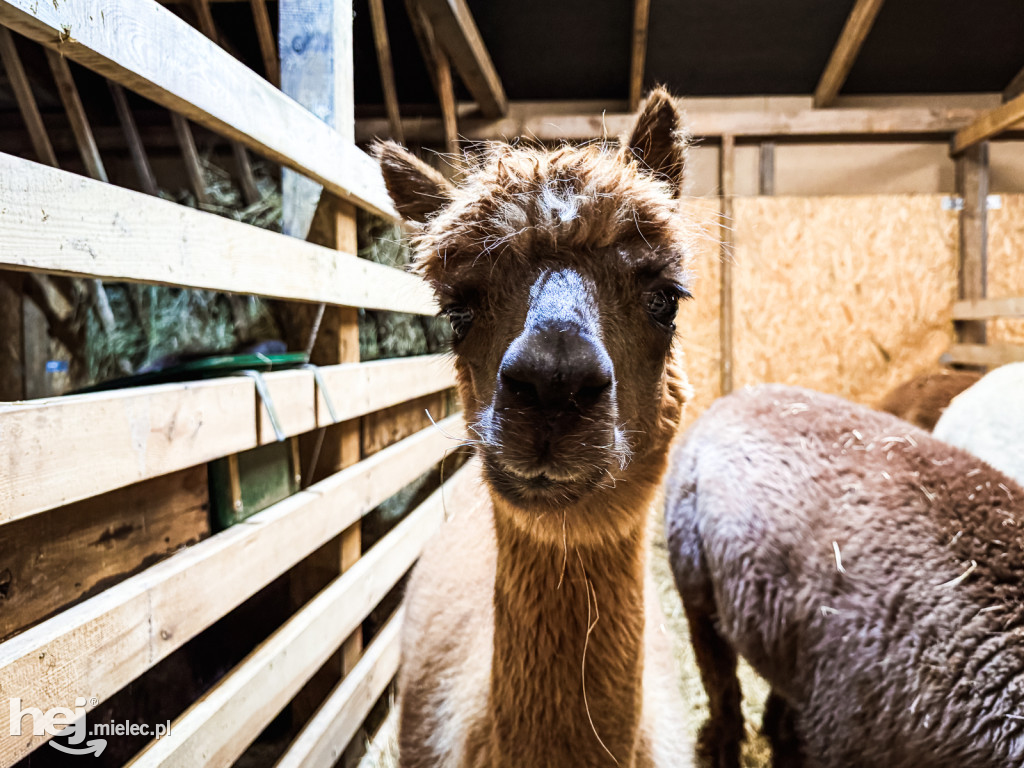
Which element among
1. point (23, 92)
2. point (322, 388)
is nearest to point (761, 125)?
point (322, 388)

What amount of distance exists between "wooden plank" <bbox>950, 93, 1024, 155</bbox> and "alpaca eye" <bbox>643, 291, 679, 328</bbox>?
218 inches

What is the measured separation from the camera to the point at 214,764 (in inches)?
59.4

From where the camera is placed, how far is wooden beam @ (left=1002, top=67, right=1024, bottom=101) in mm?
6250

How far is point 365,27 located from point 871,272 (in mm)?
5761

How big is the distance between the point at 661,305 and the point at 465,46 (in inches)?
165

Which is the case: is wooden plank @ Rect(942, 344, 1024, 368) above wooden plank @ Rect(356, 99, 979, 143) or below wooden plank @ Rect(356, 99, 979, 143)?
below

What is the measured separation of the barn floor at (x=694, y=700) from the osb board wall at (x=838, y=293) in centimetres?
261

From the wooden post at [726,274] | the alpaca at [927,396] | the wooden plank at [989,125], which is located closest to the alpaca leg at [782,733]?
the alpaca at [927,396]

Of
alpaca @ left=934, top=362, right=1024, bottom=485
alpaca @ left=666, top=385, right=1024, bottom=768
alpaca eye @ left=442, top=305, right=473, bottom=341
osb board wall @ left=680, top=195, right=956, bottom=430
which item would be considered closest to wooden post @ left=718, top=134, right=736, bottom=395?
osb board wall @ left=680, top=195, right=956, bottom=430

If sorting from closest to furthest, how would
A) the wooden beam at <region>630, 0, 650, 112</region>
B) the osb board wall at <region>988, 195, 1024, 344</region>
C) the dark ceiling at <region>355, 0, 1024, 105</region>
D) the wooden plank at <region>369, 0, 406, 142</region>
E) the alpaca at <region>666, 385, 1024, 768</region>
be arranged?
the alpaca at <region>666, 385, 1024, 768</region> → the wooden plank at <region>369, 0, 406, 142</region> → the wooden beam at <region>630, 0, 650, 112</region> → the dark ceiling at <region>355, 0, 1024, 105</region> → the osb board wall at <region>988, 195, 1024, 344</region>

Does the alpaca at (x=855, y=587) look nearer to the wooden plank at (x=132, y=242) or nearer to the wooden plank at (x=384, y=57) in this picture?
the wooden plank at (x=132, y=242)

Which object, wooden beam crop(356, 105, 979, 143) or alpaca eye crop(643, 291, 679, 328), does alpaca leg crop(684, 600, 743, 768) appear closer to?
alpaca eye crop(643, 291, 679, 328)

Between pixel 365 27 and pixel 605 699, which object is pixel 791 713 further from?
pixel 365 27

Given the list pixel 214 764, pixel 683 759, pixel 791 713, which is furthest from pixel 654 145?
pixel 791 713
